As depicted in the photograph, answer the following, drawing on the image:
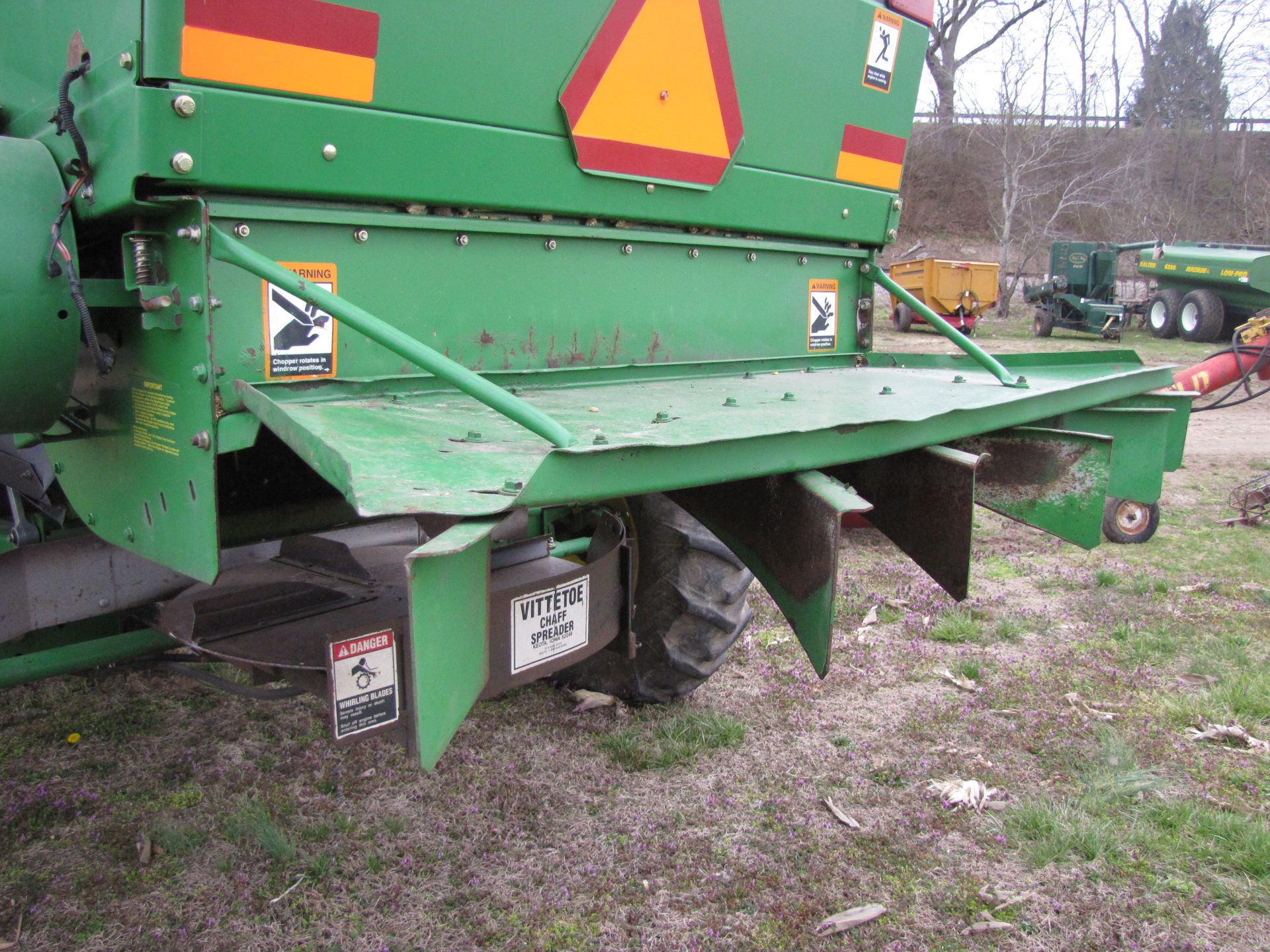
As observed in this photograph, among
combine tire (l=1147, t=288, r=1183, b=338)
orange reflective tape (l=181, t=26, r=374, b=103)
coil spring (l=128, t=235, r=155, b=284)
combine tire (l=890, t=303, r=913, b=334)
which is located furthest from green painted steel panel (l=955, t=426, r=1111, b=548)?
combine tire (l=1147, t=288, r=1183, b=338)

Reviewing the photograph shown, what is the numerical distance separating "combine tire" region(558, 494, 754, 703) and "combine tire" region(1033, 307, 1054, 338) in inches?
691

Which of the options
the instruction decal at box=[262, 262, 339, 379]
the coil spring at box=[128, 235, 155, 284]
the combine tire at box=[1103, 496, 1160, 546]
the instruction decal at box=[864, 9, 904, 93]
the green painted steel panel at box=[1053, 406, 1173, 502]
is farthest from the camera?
the combine tire at box=[1103, 496, 1160, 546]

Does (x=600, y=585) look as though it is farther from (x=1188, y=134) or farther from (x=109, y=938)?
(x=1188, y=134)

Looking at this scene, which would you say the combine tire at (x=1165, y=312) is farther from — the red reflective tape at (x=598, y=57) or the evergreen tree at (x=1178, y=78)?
the red reflective tape at (x=598, y=57)

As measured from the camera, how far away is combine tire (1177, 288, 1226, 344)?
54.3ft

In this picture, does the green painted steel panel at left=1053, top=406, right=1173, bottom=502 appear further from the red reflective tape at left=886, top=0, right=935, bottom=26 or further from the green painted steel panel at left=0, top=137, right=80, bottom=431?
the green painted steel panel at left=0, top=137, right=80, bottom=431

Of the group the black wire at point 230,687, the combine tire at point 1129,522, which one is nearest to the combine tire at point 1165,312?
the combine tire at point 1129,522

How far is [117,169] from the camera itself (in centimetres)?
188

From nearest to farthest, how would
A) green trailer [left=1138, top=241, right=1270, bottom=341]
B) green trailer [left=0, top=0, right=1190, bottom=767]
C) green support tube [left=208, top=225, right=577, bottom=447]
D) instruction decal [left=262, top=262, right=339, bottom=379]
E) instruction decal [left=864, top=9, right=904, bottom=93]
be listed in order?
green support tube [left=208, top=225, right=577, bottom=447], green trailer [left=0, top=0, right=1190, bottom=767], instruction decal [left=262, top=262, right=339, bottom=379], instruction decal [left=864, top=9, right=904, bottom=93], green trailer [left=1138, top=241, right=1270, bottom=341]

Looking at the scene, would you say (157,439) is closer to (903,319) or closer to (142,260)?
(142,260)

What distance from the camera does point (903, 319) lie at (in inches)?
706

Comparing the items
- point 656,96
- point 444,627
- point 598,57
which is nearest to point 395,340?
point 444,627

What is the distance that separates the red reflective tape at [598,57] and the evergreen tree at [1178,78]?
31639 mm

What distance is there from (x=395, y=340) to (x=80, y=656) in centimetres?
133
